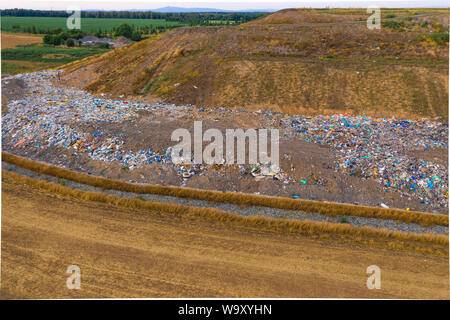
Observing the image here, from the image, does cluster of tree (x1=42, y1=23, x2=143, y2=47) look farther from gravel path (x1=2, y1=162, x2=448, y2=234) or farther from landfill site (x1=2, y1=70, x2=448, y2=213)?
gravel path (x1=2, y1=162, x2=448, y2=234)

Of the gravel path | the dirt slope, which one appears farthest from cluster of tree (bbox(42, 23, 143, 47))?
the gravel path

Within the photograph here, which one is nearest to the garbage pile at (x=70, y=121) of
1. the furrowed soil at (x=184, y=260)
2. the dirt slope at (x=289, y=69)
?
the dirt slope at (x=289, y=69)

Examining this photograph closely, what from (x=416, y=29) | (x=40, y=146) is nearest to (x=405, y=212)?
(x=40, y=146)

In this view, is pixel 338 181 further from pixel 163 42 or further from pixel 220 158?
pixel 163 42

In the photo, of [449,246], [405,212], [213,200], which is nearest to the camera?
[449,246]

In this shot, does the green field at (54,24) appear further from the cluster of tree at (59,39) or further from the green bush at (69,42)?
the green bush at (69,42)

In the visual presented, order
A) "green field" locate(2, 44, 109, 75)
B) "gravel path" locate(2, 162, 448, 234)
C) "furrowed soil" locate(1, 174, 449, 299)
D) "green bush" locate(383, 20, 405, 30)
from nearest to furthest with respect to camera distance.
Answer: "furrowed soil" locate(1, 174, 449, 299), "gravel path" locate(2, 162, 448, 234), "green bush" locate(383, 20, 405, 30), "green field" locate(2, 44, 109, 75)

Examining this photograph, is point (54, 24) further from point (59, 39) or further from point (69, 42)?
point (69, 42)
